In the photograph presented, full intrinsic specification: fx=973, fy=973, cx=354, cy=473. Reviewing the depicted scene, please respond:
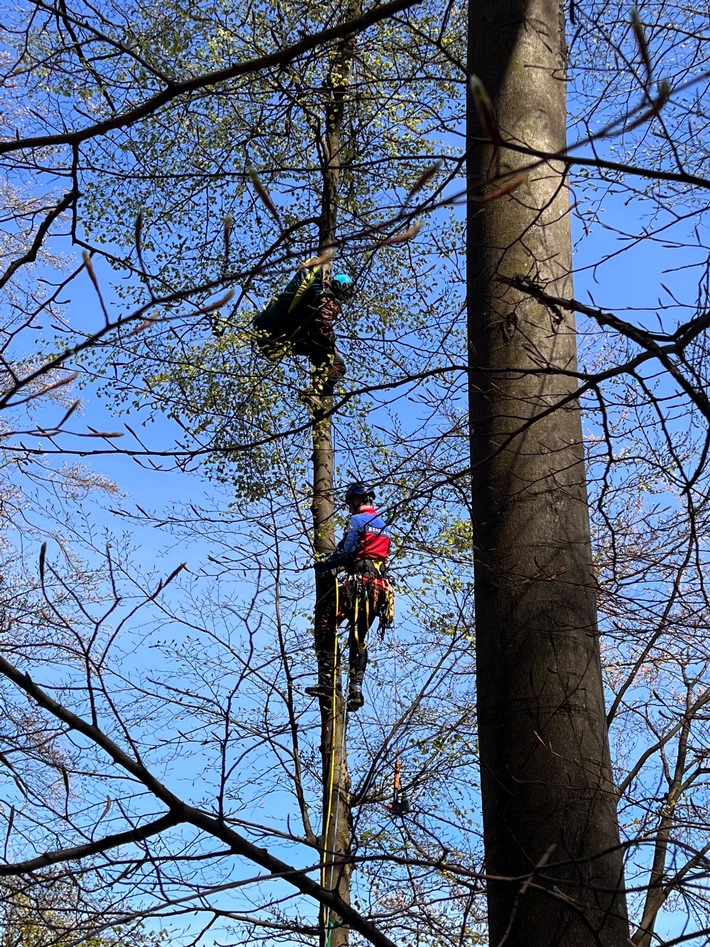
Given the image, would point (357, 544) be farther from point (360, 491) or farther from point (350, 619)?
point (350, 619)

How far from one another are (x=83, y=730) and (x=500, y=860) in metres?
1.13

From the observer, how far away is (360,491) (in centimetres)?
362

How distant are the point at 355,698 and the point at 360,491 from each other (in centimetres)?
439

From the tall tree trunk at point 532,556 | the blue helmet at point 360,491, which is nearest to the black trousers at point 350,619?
the blue helmet at point 360,491

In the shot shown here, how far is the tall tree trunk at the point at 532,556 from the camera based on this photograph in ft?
8.02

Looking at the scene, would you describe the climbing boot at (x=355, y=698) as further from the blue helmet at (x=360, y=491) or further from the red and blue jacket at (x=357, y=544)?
the blue helmet at (x=360, y=491)

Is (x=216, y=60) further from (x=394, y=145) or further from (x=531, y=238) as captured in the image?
(x=531, y=238)

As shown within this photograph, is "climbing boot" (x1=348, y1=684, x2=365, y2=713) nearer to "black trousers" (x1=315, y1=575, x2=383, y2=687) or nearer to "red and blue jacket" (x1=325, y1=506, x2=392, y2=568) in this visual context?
"black trousers" (x1=315, y1=575, x2=383, y2=687)

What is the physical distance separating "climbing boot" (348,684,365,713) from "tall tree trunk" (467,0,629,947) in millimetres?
4978

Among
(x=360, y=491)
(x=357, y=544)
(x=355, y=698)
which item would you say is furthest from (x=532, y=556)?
(x=355, y=698)

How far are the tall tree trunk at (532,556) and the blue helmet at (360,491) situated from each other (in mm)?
532

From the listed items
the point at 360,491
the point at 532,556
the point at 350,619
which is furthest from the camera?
the point at 350,619

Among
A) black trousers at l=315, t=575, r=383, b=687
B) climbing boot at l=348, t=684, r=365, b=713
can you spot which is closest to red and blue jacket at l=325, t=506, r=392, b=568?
black trousers at l=315, t=575, r=383, b=687

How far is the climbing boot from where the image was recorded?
7.64m
